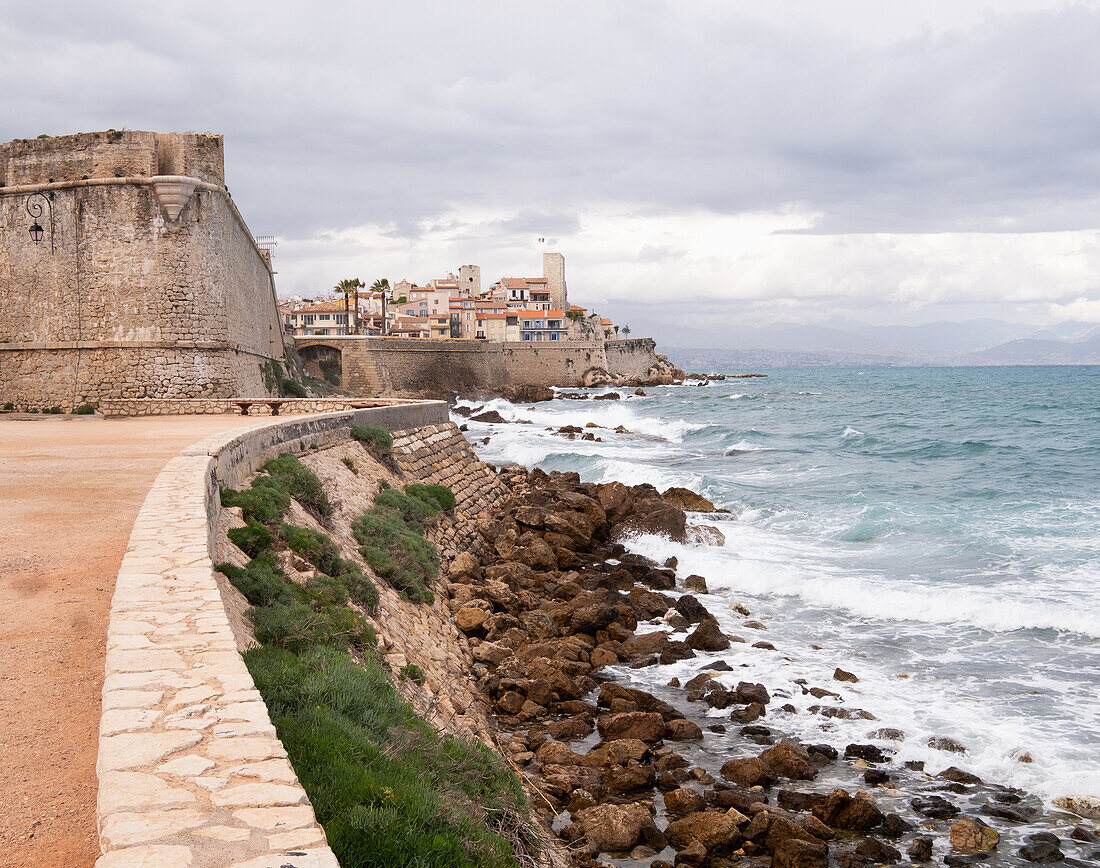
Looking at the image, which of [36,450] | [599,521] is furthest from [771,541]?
[36,450]

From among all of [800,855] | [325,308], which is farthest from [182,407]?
[325,308]

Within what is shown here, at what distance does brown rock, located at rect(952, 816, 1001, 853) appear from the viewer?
7.87 m

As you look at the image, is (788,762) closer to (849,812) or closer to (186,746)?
(849,812)

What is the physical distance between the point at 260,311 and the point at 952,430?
109 feet

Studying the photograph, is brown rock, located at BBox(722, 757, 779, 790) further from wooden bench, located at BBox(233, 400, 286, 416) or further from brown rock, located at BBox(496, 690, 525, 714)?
wooden bench, located at BBox(233, 400, 286, 416)

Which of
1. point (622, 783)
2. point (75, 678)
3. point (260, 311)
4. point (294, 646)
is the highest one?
point (260, 311)

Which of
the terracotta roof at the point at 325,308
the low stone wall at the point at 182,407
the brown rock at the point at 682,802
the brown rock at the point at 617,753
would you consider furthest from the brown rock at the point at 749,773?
the terracotta roof at the point at 325,308

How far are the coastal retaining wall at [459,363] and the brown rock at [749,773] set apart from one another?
5402 centimetres

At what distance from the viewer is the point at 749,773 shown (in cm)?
909

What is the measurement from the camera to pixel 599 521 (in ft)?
67.5

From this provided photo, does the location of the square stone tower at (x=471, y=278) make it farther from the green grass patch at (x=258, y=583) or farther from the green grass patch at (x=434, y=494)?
the green grass patch at (x=258, y=583)

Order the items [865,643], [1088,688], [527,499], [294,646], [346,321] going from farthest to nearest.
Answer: [346,321]
[527,499]
[865,643]
[1088,688]
[294,646]

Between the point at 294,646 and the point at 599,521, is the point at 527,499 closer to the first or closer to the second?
the point at 599,521

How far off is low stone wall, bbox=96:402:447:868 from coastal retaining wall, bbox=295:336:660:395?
Answer: 5699 centimetres
